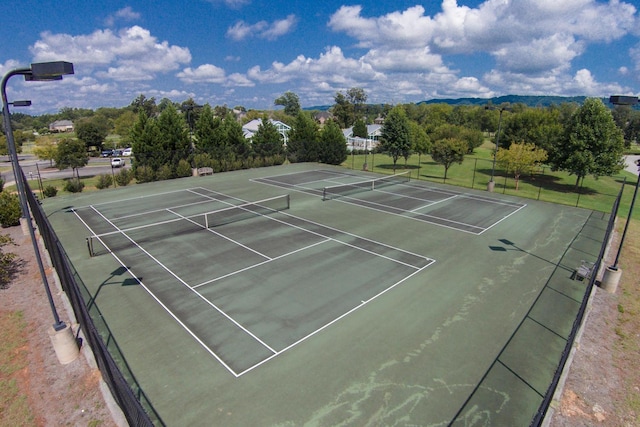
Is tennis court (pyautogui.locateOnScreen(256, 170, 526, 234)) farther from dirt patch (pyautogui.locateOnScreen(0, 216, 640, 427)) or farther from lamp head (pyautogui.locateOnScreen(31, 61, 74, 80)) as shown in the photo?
lamp head (pyautogui.locateOnScreen(31, 61, 74, 80))

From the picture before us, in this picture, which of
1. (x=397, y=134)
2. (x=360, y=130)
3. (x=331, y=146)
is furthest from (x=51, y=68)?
(x=360, y=130)

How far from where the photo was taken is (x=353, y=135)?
80.7 metres

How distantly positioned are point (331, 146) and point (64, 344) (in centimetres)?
3871

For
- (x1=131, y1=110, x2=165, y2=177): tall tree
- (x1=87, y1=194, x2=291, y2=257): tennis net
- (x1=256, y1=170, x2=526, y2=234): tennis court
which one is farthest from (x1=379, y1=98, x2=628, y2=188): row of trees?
(x1=131, y1=110, x2=165, y2=177): tall tree

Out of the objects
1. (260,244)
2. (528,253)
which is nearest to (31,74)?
(260,244)

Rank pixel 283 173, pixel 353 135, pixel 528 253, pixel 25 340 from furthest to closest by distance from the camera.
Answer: pixel 353 135 < pixel 283 173 < pixel 528 253 < pixel 25 340

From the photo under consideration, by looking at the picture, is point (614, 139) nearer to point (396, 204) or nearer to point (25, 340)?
point (396, 204)

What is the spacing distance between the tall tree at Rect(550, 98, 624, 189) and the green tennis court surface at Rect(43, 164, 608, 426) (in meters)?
13.0

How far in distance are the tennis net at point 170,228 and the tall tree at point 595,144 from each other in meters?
29.6

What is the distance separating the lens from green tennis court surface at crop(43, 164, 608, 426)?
7.91 m

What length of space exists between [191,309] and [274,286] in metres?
3.00

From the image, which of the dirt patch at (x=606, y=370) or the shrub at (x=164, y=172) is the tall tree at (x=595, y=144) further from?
the shrub at (x=164, y=172)

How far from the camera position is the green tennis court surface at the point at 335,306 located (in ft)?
26.0

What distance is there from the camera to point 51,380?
841cm
